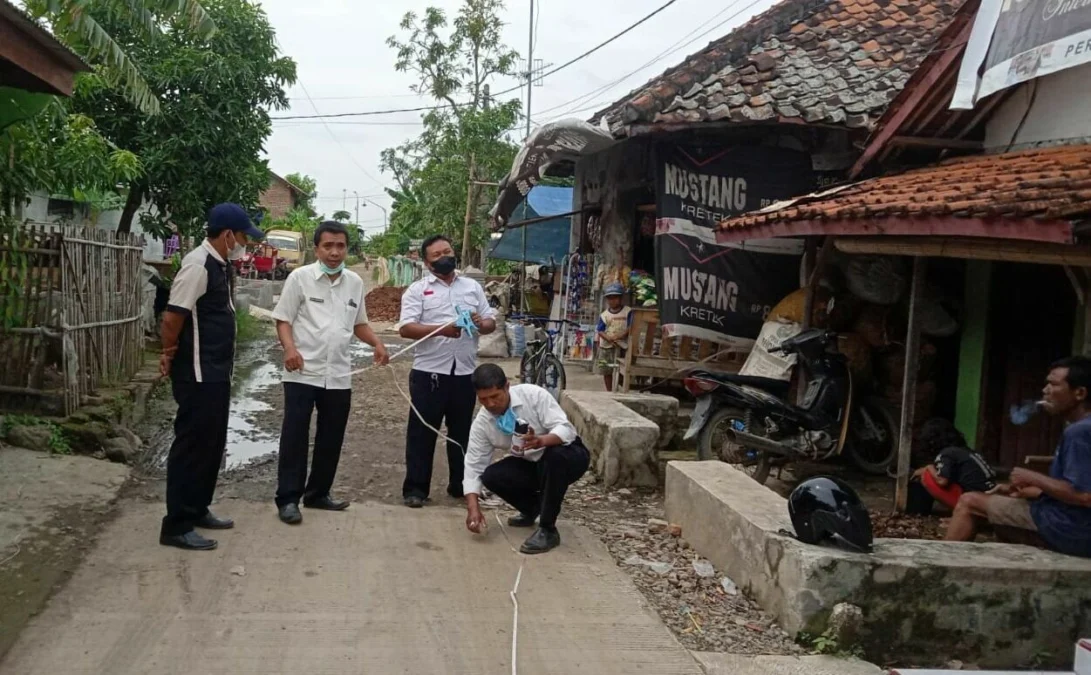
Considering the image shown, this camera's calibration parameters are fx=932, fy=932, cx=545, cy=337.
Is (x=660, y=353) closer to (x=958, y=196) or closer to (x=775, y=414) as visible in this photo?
(x=775, y=414)

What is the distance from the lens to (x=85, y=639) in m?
3.59

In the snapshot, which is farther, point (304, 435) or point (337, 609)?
point (304, 435)

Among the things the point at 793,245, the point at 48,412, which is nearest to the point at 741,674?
the point at 48,412

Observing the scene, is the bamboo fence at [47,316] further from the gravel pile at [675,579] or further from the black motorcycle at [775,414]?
the black motorcycle at [775,414]

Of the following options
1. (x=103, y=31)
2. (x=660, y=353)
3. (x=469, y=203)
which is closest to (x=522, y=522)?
(x=660, y=353)

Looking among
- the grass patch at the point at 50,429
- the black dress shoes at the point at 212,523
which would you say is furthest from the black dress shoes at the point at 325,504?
the grass patch at the point at 50,429

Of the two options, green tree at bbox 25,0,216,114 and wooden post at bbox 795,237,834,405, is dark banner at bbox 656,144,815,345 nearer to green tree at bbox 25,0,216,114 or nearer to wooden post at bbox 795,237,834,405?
wooden post at bbox 795,237,834,405

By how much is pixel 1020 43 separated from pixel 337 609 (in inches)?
225

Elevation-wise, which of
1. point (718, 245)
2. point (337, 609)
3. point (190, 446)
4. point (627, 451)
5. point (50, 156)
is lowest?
point (337, 609)

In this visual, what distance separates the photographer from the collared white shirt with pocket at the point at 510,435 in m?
5.04

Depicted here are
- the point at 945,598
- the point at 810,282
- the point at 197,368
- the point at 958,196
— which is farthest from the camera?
the point at 810,282

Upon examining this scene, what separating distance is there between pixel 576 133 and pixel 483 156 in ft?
44.4

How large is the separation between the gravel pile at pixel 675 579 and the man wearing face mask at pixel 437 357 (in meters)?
0.98

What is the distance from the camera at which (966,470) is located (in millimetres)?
5570
